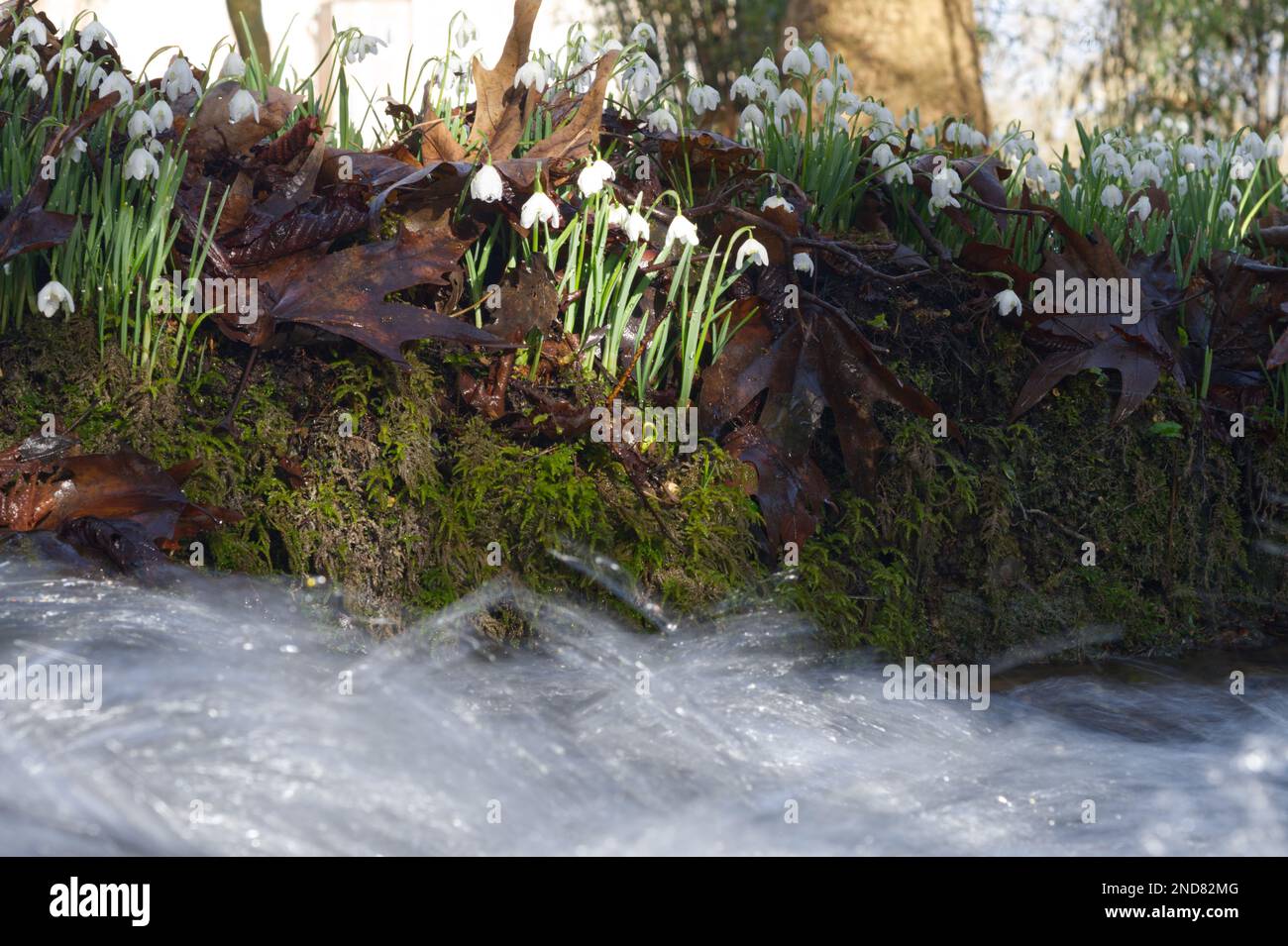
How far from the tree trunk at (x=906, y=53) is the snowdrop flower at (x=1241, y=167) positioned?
11.4 ft

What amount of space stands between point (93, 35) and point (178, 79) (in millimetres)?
329

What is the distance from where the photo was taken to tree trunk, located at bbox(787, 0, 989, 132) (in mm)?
6859

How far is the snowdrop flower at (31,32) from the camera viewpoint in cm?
273

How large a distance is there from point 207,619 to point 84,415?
1.82 ft

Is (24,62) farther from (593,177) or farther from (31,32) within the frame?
(593,177)

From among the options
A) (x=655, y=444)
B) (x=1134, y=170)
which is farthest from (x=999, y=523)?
(x=1134, y=170)

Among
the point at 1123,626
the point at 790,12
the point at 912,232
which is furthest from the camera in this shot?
the point at 790,12

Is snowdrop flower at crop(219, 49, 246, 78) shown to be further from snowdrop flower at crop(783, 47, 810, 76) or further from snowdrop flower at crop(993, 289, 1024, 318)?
snowdrop flower at crop(993, 289, 1024, 318)

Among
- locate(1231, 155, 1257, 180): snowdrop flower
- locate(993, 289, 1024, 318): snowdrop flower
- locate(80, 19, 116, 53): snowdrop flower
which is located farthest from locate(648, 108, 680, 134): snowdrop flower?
locate(1231, 155, 1257, 180): snowdrop flower

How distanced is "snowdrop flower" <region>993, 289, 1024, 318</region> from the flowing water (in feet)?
2.82

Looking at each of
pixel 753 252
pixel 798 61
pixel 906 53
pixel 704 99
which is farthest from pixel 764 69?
pixel 906 53

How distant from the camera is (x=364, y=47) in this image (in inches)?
110

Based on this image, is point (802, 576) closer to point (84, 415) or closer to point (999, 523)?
point (999, 523)

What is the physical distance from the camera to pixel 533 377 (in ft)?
8.32
